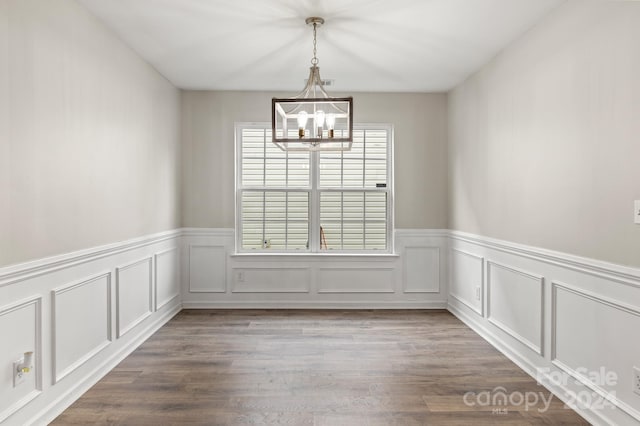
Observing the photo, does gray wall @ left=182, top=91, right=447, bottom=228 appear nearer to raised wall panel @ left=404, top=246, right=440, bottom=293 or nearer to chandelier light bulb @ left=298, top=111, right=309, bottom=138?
raised wall panel @ left=404, top=246, right=440, bottom=293

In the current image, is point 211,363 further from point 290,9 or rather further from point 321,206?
point 290,9

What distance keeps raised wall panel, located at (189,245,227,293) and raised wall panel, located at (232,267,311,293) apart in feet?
0.55

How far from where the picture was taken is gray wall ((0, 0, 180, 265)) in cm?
217

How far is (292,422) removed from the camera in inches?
95.0

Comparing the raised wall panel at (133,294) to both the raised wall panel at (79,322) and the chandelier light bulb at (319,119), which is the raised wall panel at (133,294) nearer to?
the raised wall panel at (79,322)

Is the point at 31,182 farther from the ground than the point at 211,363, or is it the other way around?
the point at 31,182

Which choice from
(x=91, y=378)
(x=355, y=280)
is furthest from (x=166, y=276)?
(x=355, y=280)

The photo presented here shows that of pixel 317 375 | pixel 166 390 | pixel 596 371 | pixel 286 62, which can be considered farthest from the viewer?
pixel 286 62

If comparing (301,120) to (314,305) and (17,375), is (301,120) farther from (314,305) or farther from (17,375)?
(314,305)

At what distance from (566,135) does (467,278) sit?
81.3 inches

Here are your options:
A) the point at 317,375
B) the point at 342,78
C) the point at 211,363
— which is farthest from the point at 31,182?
the point at 342,78

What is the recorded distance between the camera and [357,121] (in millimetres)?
4930

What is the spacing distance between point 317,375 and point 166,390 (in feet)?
3.45

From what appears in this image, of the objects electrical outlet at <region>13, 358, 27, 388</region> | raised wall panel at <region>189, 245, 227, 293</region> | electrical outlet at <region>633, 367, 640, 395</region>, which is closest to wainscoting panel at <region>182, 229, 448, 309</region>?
raised wall panel at <region>189, 245, 227, 293</region>
